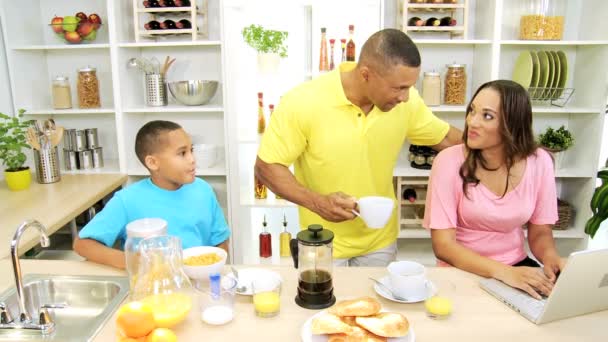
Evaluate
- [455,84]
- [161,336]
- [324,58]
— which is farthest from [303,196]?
[455,84]

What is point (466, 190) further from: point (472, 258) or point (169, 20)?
point (169, 20)

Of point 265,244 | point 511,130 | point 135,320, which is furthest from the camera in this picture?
point 265,244

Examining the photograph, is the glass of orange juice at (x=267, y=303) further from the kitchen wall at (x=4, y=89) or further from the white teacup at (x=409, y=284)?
the kitchen wall at (x=4, y=89)

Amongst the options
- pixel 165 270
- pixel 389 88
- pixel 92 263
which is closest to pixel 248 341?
pixel 165 270

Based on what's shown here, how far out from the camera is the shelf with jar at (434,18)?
2770 millimetres

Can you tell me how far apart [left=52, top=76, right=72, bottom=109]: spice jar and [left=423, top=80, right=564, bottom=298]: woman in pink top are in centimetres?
238

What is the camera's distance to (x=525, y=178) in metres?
1.73

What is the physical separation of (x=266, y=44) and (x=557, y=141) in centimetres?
182

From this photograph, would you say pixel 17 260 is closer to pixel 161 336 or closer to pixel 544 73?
pixel 161 336

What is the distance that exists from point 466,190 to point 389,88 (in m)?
0.45

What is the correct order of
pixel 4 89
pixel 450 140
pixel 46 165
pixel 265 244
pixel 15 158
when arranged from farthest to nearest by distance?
pixel 265 244
pixel 4 89
pixel 46 165
pixel 15 158
pixel 450 140

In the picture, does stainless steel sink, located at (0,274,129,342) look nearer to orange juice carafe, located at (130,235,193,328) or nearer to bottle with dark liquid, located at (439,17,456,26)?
orange juice carafe, located at (130,235,193,328)

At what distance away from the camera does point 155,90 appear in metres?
3.04

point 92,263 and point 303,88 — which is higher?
point 303,88
